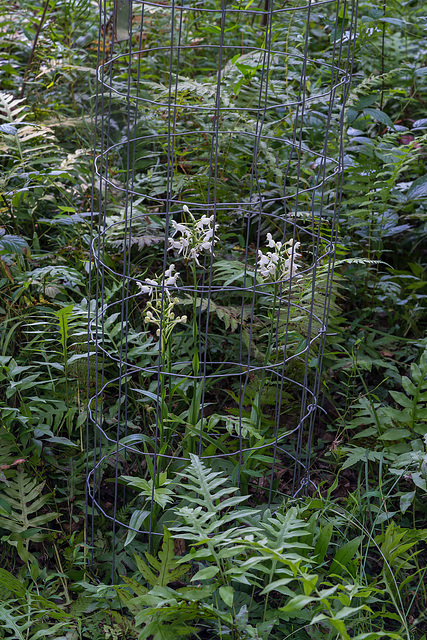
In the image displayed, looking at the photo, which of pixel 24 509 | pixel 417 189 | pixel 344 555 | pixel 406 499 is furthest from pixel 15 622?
pixel 417 189

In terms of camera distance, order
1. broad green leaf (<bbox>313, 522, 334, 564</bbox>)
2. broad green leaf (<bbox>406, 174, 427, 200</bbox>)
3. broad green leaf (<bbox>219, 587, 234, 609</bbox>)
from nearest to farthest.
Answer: broad green leaf (<bbox>219, 587, 234, 609</bbox>) → broad green leaf (<bbox>313, 522, 334, 564</bbox>) → broad green leaf (<bbox>406, 174, 427, 200</bbox>)

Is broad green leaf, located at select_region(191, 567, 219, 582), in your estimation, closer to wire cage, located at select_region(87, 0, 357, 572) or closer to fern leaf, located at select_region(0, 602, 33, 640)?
wire cage, located at select_region(87, 0, 357, 572)

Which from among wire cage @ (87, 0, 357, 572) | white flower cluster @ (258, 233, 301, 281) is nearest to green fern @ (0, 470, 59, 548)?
wire cage @ (87, 0, 357, 572)

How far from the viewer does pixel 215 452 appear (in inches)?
83.4

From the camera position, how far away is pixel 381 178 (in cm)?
311

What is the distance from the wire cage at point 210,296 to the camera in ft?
6.00

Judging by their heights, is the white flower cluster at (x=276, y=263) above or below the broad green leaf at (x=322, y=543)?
above

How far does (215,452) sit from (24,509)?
2.12ft

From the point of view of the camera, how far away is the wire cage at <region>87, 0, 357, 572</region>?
1.83 m

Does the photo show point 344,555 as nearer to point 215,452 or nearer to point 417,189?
point 215,452

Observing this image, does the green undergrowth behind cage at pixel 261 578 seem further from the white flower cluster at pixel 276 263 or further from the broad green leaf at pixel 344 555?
the white flower cluster at pixel 276 263

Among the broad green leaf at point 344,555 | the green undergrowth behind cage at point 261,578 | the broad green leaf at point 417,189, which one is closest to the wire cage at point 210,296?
the green undergrowth behind cage at point 261,578

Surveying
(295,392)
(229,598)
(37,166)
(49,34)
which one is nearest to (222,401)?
(295,392)

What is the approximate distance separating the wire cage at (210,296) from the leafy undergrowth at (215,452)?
2cm
